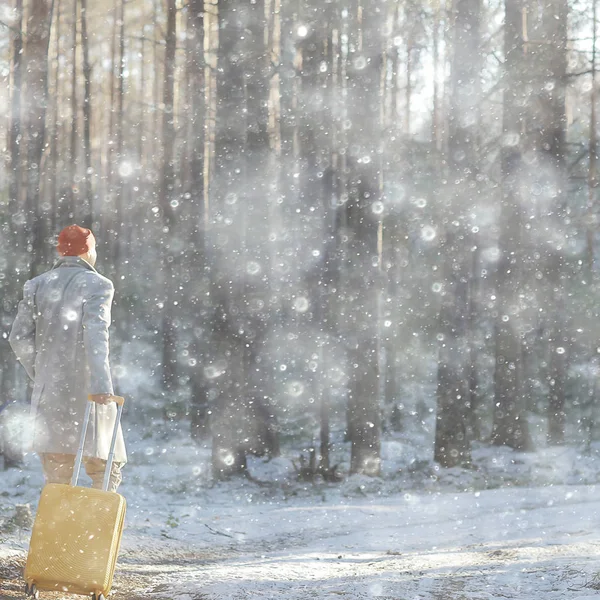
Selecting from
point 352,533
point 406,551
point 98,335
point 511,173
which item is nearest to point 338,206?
point 511,173

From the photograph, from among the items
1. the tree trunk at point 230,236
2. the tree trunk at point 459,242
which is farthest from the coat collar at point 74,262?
the tree trunk at point 459,242

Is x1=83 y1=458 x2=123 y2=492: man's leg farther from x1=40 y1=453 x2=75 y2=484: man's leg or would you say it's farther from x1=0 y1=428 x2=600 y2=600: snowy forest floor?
x1=0 y1=428 x2=600 y2=600: snowy forest floor

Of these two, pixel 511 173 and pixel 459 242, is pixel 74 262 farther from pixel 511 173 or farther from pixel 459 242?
pixel 511 173

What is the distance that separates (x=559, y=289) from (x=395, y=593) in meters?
10.9

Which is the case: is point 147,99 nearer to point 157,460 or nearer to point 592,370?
point 157,460

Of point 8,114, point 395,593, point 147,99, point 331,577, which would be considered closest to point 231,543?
point 331,577

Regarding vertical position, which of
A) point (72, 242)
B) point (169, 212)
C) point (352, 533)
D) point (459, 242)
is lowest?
point (352, 533)

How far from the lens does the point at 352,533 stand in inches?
320

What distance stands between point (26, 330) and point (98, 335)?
2.14ft

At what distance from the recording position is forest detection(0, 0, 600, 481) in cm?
1134

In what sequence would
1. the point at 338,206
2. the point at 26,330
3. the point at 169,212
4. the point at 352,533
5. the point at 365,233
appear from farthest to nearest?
the point at 169,212 → the point at 338,206 → the point at 365,233 → the point at 352,533 → the point at 26,330

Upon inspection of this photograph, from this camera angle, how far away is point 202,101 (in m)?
11.8

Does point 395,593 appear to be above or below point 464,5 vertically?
below

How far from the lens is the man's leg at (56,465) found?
200 inches
